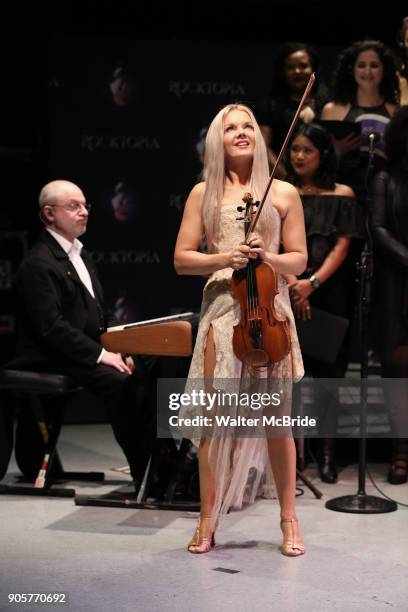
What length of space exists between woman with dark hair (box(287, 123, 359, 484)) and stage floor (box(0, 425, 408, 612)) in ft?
2.40

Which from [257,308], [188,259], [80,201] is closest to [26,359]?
[80,201]

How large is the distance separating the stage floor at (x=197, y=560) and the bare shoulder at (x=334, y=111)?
86.4 inches

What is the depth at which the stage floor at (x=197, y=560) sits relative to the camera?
3.78 metres

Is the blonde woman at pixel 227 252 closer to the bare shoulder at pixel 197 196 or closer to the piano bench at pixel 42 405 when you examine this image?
the bare shoulder at pixel 197 196

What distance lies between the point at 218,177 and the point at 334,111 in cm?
216

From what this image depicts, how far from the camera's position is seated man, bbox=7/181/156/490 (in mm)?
5457

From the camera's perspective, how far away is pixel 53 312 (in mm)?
5555

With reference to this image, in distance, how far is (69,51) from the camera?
7.62 metres

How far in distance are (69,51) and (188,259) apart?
3729 mm

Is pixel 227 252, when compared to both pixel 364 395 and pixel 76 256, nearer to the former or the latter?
pixel 364 395

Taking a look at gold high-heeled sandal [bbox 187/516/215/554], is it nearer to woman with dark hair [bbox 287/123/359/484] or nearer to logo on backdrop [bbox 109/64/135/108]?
woman with dark hair [bbox 287/123/359/484]

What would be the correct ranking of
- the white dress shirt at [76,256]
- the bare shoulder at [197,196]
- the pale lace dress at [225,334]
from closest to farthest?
the pale lace dress at [225,334], the bare shoulder at [197,196], the white dress shirt at [76,256]

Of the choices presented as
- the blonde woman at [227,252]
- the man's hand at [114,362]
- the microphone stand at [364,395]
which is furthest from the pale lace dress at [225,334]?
the man's hand at [114,362]

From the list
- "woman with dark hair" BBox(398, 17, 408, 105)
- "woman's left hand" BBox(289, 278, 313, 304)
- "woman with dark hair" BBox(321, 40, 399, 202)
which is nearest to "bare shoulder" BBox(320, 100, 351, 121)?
"woman with dark hair" BBox(321, 40, 399, 202)
